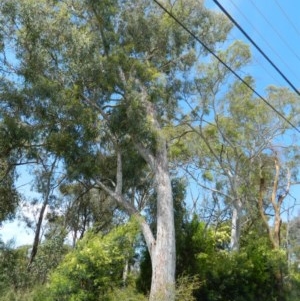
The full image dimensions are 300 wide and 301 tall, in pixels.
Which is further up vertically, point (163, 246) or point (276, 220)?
point (276, 220)

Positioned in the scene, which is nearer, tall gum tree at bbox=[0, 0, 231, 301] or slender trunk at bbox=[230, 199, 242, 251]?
tall gum tree at bbox=[0, 0, 231, 301]

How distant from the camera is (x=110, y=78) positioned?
1931 cm

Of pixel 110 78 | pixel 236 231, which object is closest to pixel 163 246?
pixel 110 78

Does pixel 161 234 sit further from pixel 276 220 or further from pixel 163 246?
pixel 276 220

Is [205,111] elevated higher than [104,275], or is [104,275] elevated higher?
[205,111]

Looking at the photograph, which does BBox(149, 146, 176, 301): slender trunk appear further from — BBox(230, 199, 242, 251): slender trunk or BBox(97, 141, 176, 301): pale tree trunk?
BBox(230, 199, 242, 251): slender trunk

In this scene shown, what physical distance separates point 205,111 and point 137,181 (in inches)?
173

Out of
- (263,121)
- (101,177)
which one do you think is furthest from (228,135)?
(101,177)

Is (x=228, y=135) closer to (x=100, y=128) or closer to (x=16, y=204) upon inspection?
(x=100, y=128)

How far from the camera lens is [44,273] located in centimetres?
2367

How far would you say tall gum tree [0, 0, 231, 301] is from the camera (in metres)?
18.2

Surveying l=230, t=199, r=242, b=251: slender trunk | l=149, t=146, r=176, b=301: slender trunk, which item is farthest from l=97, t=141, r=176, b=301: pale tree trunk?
l=230, t=199, r=242, b=251: slender trunk

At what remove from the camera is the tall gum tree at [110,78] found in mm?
18250

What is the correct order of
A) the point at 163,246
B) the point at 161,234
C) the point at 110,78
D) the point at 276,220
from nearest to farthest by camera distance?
the point at 163,246
the point at 161,234
the point at 110,78
the point at 276,220
